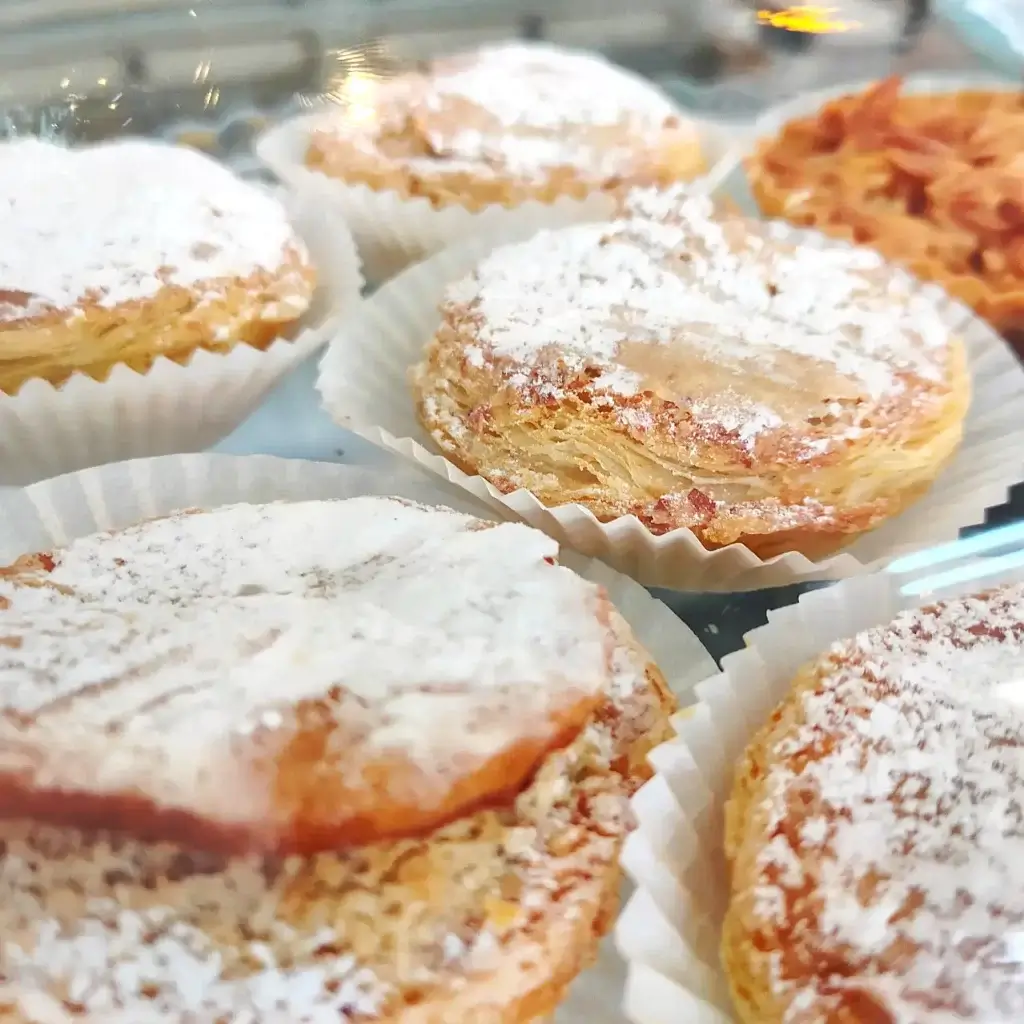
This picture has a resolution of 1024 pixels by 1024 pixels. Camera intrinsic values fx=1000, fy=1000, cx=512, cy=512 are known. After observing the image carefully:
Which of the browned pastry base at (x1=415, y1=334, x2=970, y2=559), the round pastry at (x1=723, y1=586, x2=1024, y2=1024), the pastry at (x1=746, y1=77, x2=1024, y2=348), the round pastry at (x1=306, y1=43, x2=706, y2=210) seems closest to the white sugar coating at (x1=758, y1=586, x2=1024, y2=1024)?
the round pastry at (x1=723, y1=586, x2=1024, y2=1024)

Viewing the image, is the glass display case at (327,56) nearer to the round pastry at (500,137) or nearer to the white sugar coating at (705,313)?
the round pastry at (500,137)

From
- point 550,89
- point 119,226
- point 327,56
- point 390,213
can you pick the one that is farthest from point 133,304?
point 550,89

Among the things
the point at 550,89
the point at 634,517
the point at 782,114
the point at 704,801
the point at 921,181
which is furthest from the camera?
the point at 782,114

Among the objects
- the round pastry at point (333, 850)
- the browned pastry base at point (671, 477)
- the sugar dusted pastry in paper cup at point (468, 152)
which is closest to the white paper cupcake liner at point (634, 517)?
the browned pastry base at point (671, 477)

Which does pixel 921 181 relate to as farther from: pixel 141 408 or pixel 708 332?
pixel 141 408

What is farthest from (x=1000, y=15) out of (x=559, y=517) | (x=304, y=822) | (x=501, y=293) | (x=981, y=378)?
(x=304, y=822)

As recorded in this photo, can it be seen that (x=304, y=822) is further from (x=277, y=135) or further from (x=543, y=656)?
(x=277, y=135)
